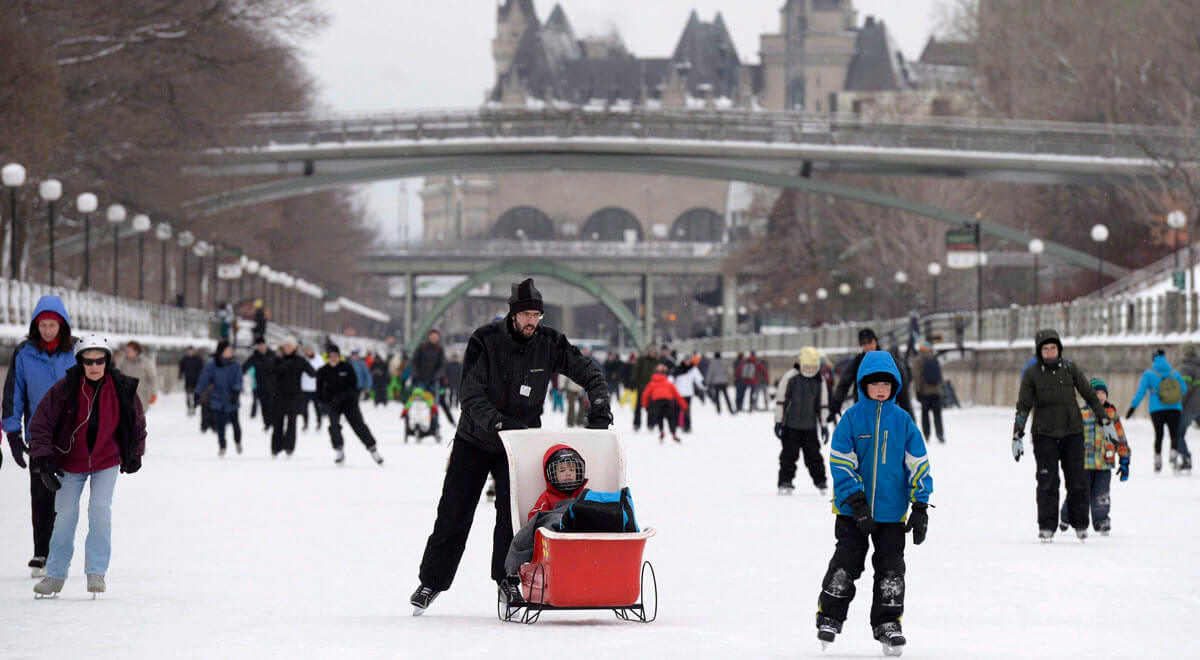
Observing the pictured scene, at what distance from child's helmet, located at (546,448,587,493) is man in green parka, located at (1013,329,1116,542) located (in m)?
4.55

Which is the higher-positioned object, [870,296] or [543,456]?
[870,296]

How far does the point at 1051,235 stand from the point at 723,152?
1207 centimetres

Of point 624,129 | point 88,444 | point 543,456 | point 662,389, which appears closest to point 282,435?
point 662,389

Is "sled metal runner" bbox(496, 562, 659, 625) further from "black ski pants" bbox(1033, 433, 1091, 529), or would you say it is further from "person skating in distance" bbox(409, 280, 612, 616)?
"black ski pants" bbox(1033, 433, 1091, 529)

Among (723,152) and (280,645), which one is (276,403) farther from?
(723,152)

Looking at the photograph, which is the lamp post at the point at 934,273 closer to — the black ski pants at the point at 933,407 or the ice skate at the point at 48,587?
the black ski pants at the point at 933,407

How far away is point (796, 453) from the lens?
646 inches

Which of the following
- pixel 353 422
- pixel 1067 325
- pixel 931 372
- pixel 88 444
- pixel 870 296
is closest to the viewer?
pixel 88 444

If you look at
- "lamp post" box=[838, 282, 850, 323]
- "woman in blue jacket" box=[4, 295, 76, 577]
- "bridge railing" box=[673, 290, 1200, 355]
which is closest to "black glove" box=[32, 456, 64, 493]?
"woman in blue jacket" box=[4, 295, 76, 577]

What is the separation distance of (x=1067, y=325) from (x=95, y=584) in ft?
106

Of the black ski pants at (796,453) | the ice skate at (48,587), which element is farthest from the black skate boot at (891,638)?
the black ski pants at (796,453)

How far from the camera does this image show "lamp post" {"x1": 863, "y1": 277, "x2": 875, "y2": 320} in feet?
230

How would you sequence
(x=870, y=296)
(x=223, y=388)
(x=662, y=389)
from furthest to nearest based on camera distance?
(x=870, y=296) → (x=662, y=389) → (x=223, y=388)

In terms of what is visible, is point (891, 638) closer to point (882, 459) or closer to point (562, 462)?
point (882, 459)
